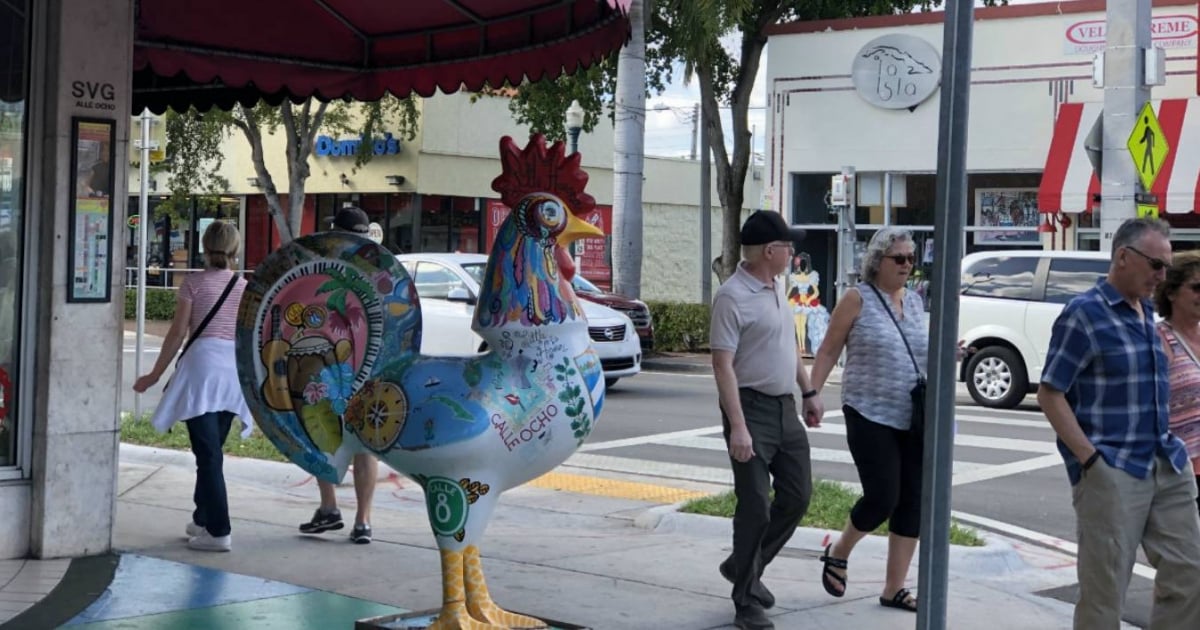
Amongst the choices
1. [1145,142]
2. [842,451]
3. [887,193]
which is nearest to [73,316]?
[842,451]

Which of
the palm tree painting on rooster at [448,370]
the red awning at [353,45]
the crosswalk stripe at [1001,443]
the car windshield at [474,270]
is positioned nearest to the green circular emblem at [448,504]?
the palm tree painting on rooster at [448,370]

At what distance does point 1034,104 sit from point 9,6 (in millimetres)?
20105

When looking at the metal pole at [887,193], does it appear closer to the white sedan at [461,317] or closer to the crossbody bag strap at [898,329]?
the white sedan at [461,317]

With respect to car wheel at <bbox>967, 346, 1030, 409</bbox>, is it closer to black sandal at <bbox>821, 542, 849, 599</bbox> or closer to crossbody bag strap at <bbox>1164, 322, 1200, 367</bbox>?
black sandal at <bbox>821, 542, 849, 599</bbox>

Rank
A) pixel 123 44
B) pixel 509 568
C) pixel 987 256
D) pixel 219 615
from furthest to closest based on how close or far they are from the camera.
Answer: pixel 987 256, pixel 509 568, pixel 123 44, pixel 219 615

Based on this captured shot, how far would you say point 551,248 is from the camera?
19.4 feet

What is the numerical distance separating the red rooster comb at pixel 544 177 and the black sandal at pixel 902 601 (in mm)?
2698

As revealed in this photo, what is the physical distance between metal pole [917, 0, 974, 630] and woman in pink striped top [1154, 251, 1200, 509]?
206 cm

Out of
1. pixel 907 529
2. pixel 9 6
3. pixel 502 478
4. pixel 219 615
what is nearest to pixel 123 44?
pixel 9 6

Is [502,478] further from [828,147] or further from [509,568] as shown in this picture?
[828,147]

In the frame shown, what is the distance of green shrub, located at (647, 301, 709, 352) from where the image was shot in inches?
1031

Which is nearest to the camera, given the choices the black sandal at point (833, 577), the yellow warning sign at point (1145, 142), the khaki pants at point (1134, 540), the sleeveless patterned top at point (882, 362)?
the khaki pants at point (1134, 540)

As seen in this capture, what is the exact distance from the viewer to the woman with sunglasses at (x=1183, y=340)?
6137 millimetres

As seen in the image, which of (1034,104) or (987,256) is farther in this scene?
(1034,104)
